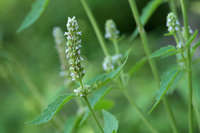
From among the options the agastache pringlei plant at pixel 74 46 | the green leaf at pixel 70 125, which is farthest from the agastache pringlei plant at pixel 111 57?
the agastache pringlei plant at pixel 74 46

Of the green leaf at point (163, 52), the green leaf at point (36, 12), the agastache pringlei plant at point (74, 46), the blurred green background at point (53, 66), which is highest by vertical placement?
the green leaf at point (36, 12)

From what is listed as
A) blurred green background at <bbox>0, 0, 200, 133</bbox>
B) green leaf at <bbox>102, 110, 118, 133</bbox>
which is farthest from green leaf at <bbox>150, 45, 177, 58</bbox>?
blurred green background at <bbox>0, 0, 200, 133</bbox>

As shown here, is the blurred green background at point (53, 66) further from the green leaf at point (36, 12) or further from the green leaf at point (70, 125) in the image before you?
the green leaf at point (36, 12)

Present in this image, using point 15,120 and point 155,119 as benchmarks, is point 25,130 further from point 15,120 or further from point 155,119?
point 155,119

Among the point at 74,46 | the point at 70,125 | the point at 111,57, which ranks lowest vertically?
the point at 70,125

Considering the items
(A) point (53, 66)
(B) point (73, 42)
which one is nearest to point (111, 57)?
(B) point (73, 42)

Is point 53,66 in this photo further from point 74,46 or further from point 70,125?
point 74,46

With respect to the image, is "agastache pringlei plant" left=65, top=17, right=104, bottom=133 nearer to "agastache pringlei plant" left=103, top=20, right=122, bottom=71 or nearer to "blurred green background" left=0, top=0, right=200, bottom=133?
"agastache pringlei plant" left=103, top=20, right=122, bottom=71

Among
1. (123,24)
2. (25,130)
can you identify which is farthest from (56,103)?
(123,24)
